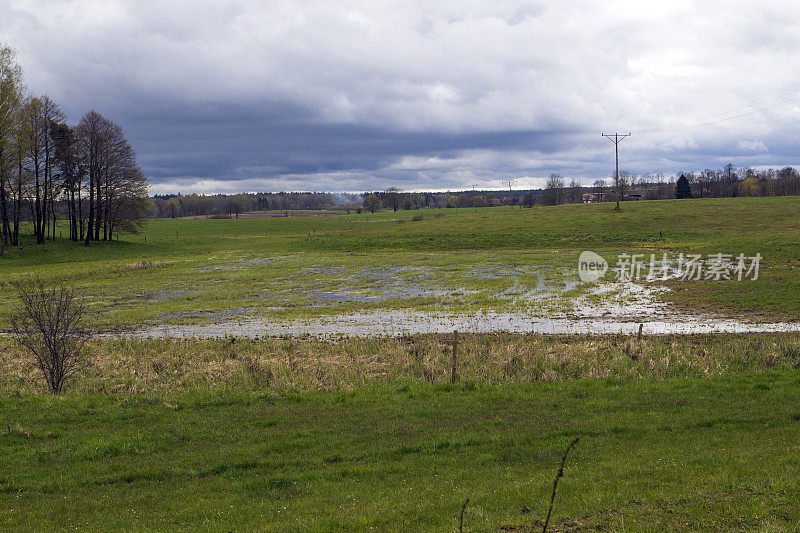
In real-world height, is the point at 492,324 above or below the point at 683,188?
below

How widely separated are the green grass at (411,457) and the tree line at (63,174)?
5792 cm

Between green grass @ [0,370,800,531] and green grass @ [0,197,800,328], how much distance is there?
51.8 feet

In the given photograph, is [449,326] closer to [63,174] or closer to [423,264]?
[423,264]

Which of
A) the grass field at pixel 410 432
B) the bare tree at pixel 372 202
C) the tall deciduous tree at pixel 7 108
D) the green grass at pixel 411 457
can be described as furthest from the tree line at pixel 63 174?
the bare tree at pixel 372 202

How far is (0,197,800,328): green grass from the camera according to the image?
104 ft

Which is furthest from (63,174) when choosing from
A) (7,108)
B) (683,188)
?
(683,188)

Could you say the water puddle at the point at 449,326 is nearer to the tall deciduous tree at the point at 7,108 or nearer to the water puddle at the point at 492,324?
the water puddle at the point at 492,324

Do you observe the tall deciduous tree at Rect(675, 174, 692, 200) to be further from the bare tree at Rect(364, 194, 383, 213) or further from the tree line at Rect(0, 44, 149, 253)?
the tree line at Rect(0, 44, 149, 253)

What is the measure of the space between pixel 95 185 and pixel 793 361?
3150 inches

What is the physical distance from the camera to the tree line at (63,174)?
60.8 metres

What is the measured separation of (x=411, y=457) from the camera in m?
10.0

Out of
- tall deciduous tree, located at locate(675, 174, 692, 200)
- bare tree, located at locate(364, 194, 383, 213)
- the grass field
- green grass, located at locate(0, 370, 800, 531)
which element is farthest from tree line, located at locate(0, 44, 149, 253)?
tall deciduous tree, located at locate(675, 174, 692, 200)

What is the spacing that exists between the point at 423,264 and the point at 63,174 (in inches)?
2014

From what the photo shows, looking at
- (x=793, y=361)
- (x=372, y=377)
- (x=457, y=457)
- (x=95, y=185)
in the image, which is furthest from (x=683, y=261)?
(x=95, y=185)
